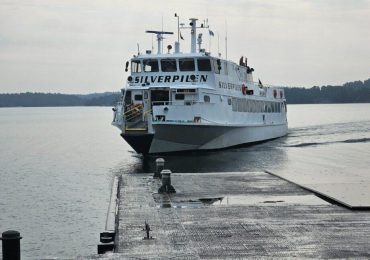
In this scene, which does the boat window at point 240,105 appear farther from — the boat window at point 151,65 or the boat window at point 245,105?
the boat window at point 151,65

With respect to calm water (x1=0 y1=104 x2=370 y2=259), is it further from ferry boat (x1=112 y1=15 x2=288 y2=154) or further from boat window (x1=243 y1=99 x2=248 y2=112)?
boat window (x1=243 y1=99 x2=248 y2=112)

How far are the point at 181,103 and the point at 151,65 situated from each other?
14.4 feet

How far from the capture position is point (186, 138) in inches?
1510

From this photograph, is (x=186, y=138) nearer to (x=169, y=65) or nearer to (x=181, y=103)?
(x=181, y=103)

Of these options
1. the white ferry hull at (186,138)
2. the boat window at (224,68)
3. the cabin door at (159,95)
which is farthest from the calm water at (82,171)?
the boat window at (224,68)

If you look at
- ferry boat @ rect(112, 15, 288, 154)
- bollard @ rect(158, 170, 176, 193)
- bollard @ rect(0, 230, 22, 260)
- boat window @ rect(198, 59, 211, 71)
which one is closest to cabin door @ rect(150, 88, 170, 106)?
ferry boat @ rect(112, 15, 288, 154)

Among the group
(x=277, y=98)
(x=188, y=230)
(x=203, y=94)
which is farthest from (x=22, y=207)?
(x=277, y=98)

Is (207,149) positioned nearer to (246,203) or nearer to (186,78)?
(186,78)

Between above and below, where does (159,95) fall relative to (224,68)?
below

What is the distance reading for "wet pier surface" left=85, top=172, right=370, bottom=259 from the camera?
36.4 ft

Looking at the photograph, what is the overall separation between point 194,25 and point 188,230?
32.3 metres

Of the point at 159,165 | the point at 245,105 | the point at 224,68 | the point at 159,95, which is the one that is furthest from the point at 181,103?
the point at 159,165

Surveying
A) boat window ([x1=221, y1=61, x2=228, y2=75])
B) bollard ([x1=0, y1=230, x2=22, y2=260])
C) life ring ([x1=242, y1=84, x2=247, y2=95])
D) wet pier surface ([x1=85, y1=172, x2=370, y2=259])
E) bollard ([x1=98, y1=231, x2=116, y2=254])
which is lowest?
bollard ([x1=98, y1=231, x2=116, y2=254])

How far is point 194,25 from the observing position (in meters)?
43.9
